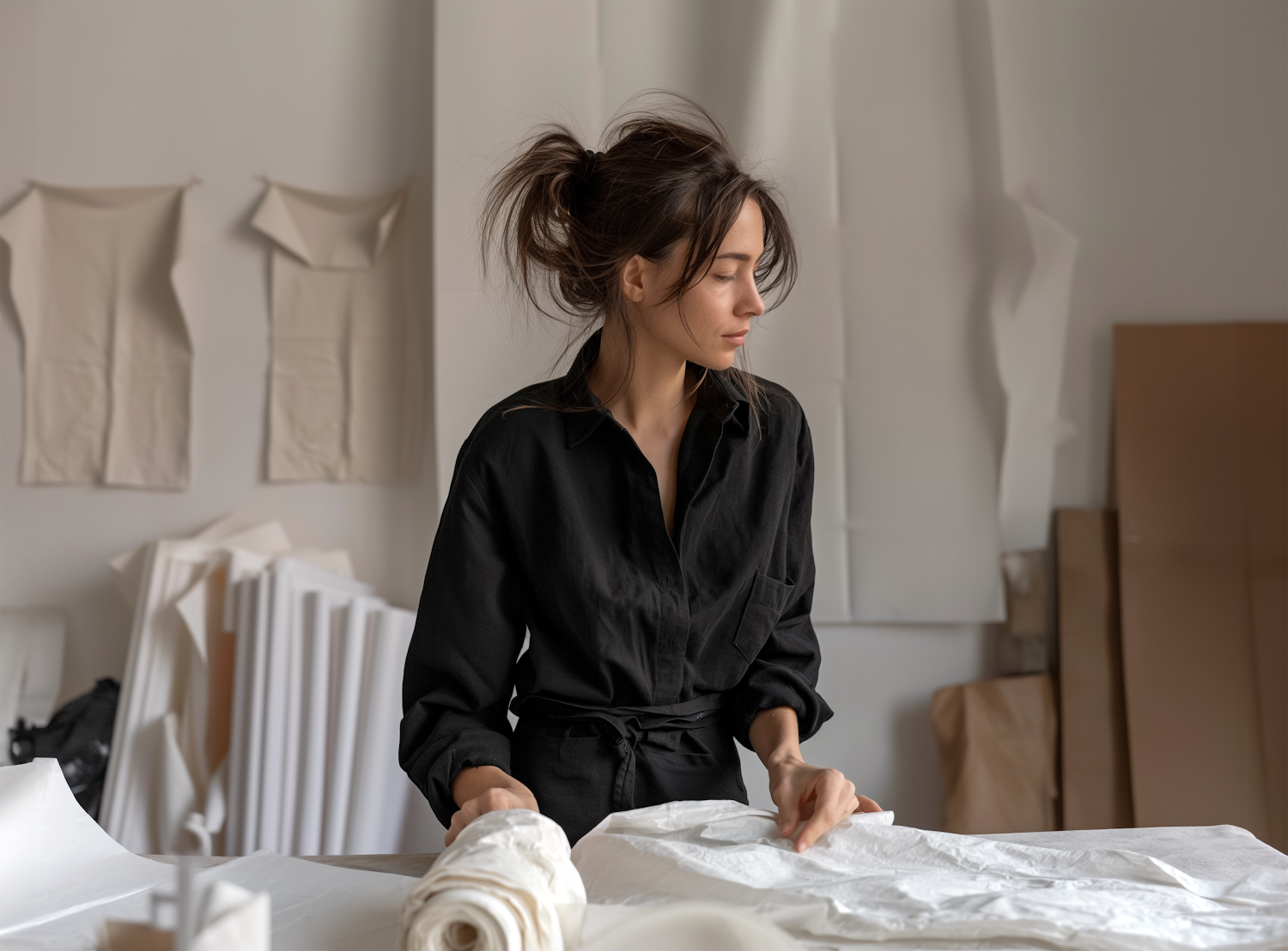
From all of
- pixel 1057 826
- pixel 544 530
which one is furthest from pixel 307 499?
pixel 1057 826

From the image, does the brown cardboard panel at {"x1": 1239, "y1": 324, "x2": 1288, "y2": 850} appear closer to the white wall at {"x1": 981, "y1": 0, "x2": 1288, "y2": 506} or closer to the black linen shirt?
the white wall at {"x1": 981, "y1": 0, "x2": 1288, "y2": 506}

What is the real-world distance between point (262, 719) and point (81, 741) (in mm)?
543

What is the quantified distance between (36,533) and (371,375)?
116 centimetres

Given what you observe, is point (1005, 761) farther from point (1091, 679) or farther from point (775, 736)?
point (775, 736)

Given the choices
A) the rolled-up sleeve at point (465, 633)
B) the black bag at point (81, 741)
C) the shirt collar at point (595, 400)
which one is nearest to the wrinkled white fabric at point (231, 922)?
the rolled-up sleeve at point (465, 633)

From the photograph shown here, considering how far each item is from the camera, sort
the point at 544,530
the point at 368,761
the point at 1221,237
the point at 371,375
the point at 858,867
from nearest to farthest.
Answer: the point at 858,867 < the point at 544,530 < the point at 368,761 < the point at 1221,237 < the point at 371,375

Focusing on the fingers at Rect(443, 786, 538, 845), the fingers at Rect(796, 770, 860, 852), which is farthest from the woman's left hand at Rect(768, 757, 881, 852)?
the fingers at Rect(443, 786, 538, 845)

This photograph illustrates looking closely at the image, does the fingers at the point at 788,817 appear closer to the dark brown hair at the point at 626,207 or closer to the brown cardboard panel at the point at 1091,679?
the dark brown hair at the point at 626,207

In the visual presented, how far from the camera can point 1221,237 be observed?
2891 millimetres

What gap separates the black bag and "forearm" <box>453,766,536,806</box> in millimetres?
1957

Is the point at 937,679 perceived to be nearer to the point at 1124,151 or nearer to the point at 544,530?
the point at 1124,151

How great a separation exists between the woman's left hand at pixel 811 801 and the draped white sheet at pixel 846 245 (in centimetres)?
163

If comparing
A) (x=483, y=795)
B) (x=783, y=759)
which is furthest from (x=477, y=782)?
(x=783, y=759)

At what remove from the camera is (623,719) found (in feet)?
4.83
